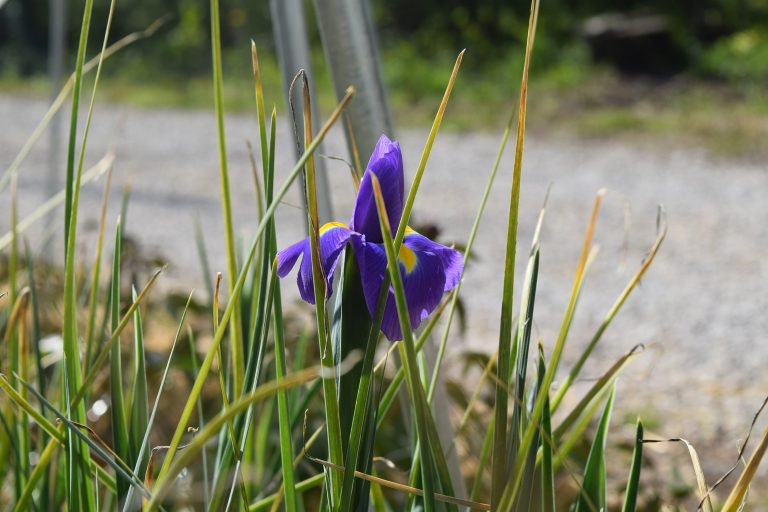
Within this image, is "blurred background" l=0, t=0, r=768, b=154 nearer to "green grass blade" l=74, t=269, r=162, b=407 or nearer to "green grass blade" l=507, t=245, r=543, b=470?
"green grass blade" l=507, t=245, r=543, b=470

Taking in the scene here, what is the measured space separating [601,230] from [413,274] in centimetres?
328

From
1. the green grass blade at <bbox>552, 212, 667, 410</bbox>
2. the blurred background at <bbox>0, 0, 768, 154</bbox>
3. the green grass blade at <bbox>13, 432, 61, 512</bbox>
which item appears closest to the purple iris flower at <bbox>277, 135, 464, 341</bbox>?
the green grass blade at <bbox>552, 212, 667, 410</bbox>

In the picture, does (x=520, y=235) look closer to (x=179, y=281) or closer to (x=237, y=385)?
(x=179, y=281)

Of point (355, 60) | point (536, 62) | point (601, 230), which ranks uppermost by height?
point (355, 60)

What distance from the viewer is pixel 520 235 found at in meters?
3.65

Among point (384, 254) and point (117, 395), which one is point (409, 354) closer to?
point (384, 254)

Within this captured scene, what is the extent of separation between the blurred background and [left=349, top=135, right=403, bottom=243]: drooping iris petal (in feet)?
14.5

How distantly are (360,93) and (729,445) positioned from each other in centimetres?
141

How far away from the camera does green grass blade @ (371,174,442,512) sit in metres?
0.48

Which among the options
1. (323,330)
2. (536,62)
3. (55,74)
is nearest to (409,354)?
(323,330)

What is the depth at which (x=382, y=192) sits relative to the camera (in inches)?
22.6

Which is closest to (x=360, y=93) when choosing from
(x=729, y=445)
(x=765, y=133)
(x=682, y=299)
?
(x=729, y=445)

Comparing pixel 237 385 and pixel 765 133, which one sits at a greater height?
pixel 237 385

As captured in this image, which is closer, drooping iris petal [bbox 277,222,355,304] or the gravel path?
drooping iris petal [bbox 277,222,355,304]
